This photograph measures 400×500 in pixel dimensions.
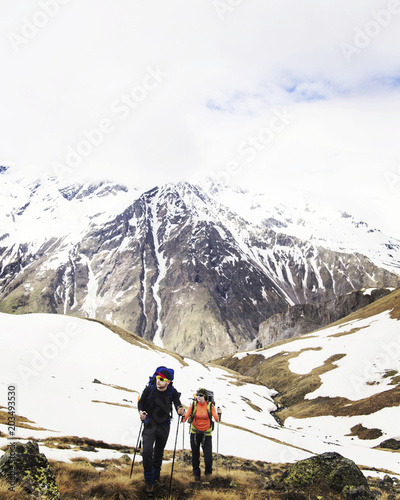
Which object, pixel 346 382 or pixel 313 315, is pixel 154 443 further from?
pixel 313 315

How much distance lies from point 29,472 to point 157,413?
3759mm

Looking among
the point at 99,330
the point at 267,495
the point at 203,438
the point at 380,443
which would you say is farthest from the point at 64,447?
the point at 99,330

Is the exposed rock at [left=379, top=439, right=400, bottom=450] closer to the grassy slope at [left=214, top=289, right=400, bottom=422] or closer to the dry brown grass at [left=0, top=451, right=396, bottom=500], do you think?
the grassy slope at [left=214, top=289, right=400, bottom=422]

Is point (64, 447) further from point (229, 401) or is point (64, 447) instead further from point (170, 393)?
point (229, 401)

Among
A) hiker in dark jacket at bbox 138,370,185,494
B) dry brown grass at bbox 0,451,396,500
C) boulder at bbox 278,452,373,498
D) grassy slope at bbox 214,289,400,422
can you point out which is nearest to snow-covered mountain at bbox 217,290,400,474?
grassy slope at bbox 214,289,400,422

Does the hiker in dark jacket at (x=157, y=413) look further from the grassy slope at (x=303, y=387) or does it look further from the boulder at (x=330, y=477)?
the grassy slope at (x=303, y=387)

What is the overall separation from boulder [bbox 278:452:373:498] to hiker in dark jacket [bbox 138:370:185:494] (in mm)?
3943

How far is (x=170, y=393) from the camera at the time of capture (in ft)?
34.7

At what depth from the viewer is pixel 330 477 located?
9.68m

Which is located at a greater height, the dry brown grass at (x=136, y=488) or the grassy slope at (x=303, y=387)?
the dry brown grass at (x=136, y=488)

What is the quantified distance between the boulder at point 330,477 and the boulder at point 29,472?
6774 millimetres

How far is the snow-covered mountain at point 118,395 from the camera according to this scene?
2055cm

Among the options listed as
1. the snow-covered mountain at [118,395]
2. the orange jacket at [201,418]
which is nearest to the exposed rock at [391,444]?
the snow-covered mountain at [118,395]

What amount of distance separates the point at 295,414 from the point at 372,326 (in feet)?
127
